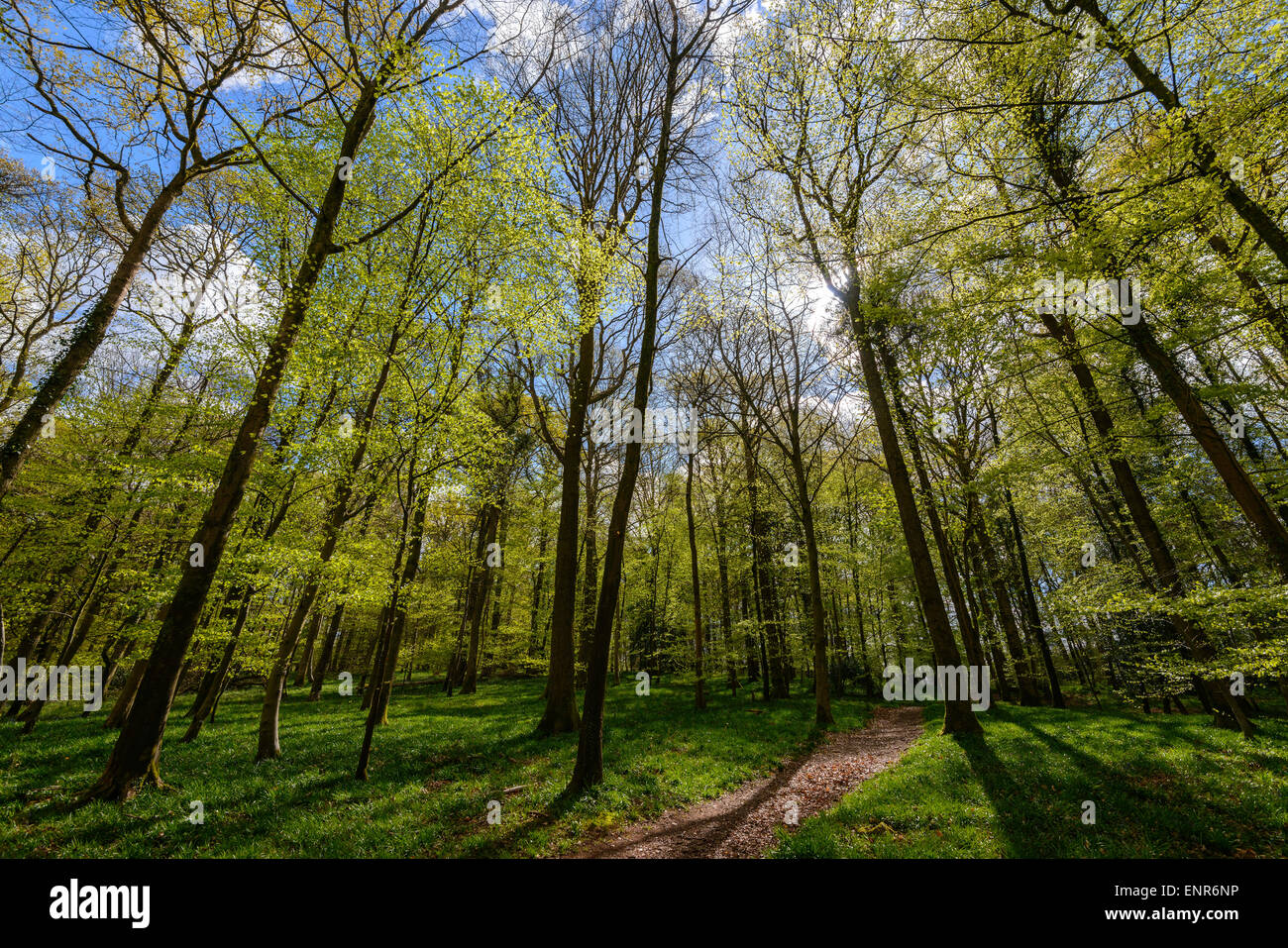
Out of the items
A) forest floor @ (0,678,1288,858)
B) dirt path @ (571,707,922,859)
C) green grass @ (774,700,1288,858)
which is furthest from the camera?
dirt path @ (571,707,922,859)

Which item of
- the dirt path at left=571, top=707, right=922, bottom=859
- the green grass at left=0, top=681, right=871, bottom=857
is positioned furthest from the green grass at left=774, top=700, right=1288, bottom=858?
the green grass at left=0, top=681, right=871, bottom=857

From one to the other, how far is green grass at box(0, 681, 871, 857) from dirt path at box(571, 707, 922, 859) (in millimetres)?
364

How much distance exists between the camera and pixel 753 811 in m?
6.97

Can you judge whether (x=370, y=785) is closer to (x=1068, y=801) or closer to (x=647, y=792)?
(x=647, y=792)

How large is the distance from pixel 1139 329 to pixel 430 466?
11.5m

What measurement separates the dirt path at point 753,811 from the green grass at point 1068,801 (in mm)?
624

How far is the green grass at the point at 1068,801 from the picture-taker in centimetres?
495

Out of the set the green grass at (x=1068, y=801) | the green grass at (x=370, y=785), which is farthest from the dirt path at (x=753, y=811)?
the green grass at (x=1068, y=801)

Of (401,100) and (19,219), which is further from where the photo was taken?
(19,219)

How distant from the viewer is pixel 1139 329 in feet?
21.0

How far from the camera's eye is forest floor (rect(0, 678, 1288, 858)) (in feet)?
16.6

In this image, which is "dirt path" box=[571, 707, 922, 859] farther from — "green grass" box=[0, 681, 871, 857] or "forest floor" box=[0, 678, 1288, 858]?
"green grass" box=[0, 681, 871, 857]
